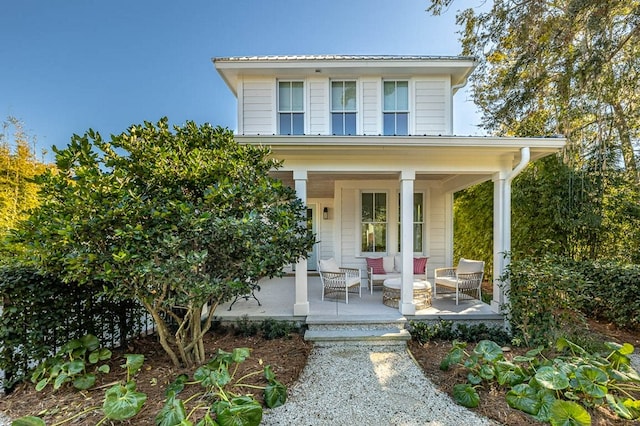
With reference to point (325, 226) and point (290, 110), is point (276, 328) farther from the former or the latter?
point (290, 110)

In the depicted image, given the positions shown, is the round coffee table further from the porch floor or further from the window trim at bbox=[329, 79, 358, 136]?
the window trim at bbox=[329, 79, 358, 136]

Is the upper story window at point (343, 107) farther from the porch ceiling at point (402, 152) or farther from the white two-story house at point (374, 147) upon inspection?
the porch ceiling at point (402, 152)

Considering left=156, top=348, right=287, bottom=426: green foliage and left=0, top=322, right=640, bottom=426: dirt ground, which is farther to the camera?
left=0, top=322, right=640, bottom=426: dirt ground

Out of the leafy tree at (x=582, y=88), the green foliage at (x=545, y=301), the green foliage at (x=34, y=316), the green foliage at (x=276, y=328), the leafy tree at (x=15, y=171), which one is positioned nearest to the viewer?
the green foliage at (x=34, y=316)

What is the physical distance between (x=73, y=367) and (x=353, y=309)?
3947 mm

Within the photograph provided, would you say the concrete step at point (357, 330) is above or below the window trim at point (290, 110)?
below

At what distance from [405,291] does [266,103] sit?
5187 millimetres

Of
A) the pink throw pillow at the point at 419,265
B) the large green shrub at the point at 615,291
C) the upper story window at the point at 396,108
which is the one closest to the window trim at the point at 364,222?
the pink throw pillow at the point at 419,265

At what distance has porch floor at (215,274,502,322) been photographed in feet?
15.9

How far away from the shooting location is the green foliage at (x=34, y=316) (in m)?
2.91

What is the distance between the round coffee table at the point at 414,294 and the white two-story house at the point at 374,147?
0.31 meters

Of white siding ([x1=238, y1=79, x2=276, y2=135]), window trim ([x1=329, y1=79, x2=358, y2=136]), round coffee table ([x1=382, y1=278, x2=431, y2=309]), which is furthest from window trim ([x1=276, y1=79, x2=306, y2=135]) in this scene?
round coffee table ([x1=382, y1=278, x2=431, y2=309])

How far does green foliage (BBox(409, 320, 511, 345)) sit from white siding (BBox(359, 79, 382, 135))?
4405 millimetres

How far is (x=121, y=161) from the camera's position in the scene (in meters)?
2.88
